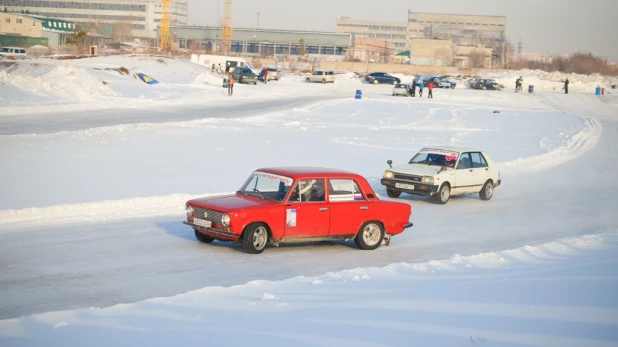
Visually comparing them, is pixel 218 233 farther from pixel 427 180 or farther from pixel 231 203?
pixel 427 180

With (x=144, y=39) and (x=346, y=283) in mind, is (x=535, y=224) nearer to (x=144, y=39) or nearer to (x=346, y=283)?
(x=346, y=283)

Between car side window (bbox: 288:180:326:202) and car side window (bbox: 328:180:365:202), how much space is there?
0.59 feet

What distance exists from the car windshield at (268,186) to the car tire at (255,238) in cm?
66

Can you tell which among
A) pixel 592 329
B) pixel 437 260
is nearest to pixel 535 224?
pixel 437 260

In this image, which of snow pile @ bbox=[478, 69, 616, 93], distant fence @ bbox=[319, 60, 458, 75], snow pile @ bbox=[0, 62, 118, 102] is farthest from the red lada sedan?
distant fence @ bbox=[319, 60, 458, 75]

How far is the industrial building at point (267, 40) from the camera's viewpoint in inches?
6137

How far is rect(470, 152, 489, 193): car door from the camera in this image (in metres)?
20.7

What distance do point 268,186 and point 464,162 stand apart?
29.2 ft

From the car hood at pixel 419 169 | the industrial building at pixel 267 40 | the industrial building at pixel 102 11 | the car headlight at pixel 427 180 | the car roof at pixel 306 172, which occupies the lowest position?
the car headlight at pixel 427 180

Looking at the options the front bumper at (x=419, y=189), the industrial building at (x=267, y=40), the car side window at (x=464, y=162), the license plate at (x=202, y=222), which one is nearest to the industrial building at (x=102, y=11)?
the industrial building at (x=267, y=40)

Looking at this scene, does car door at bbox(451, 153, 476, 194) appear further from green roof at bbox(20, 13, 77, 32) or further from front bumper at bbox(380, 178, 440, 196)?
green roof at bbox(20, 13, 77, 32)

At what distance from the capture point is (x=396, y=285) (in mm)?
10258

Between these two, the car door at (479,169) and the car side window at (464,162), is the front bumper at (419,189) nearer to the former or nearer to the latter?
the car side window at (464,162)

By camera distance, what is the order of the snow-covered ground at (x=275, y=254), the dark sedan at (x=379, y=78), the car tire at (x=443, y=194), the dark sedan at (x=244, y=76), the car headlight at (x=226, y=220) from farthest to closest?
the dark sedan at (x=379, y=78) < the dark sedan at (x=244, y=76) < the car tire at (x=443, y=194) < the car headlight at (x=226, y=220) < the snow-covered ground at (x=275, y=254)
